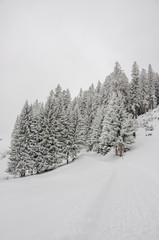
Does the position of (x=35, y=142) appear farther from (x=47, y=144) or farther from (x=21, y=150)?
(x=21, y=150)

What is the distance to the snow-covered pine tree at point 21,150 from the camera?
2131 centimetres

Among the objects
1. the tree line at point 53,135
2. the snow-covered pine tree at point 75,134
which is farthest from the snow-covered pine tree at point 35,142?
the snow-covered pine tree at point 75,134

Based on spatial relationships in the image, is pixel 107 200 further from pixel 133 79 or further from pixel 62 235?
pixel 133 79

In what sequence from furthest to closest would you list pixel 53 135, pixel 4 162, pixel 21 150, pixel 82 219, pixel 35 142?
pixel 4 162 < pixel 53 135 < pixel 35 142 < pixel 21 150 < pixel 82 219

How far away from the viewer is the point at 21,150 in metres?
21.8

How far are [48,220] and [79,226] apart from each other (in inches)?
39.0

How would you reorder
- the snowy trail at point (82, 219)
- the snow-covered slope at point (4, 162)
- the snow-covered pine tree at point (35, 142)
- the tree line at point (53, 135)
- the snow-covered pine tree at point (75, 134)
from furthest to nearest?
the snow-covered pine tree at point (75, 134)
the snow-covered slope at point (4, 162)
the snow-covered pine tree at point (35, 142)
the tree line at point (53, 135)
the snowy trail at point (82, 219)

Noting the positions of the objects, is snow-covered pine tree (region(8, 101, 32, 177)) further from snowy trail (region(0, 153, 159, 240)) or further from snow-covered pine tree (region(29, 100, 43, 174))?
snowy trail (region(0, 153, 159, 240))

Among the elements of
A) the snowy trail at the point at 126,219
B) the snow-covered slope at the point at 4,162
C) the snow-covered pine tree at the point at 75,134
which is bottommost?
the snow-covered slope at the point at 4,162

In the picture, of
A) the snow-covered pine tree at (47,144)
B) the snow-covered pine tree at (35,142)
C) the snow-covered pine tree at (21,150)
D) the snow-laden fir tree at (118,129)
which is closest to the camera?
the snow-covered pine tree at (21,150)

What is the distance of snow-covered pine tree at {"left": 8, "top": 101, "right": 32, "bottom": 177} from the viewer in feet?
69.9

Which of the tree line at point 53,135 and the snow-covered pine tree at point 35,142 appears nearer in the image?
the tree line at point 53,135

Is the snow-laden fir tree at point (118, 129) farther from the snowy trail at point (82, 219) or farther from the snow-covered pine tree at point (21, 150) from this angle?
the snowy trail at point (82, 219)

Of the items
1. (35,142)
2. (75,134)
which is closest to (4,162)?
(35,142)
